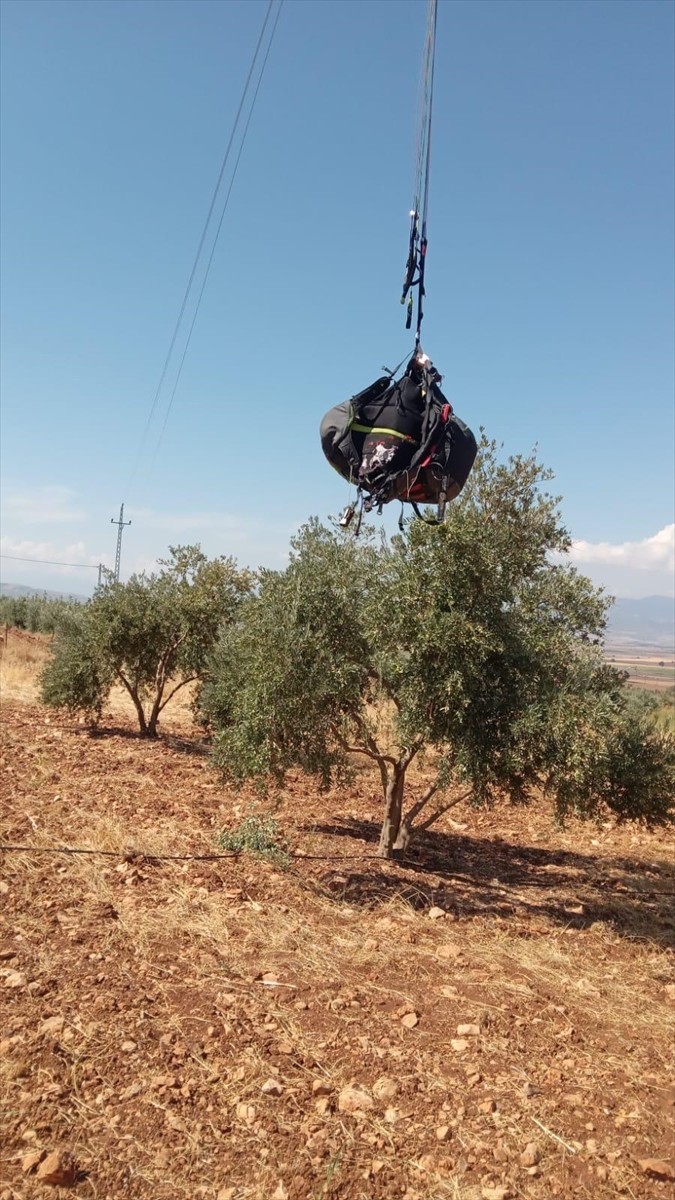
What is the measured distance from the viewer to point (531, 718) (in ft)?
26.2

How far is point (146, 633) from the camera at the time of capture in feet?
55.7

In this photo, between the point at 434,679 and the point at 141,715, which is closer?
the point at 434,679

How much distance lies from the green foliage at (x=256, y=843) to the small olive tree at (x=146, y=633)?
23.2ft

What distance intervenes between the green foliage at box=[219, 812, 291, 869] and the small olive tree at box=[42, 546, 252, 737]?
7069 millimetres

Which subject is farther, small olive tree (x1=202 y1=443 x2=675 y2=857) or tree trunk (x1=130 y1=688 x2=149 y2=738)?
tree trunk (x1=130 y1=688 x2=149 y2=738)

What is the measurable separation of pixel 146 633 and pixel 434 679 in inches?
408

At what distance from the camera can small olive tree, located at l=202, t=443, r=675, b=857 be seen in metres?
7.95

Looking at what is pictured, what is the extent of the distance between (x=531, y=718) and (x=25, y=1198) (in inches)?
231

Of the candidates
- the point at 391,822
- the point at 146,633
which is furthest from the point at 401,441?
the point at 146,633

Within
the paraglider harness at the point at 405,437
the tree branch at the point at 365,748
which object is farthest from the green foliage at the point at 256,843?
the paraglider harness at the point at 405,437

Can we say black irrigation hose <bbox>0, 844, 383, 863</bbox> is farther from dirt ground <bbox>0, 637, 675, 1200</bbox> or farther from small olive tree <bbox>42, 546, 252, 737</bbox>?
small olive tree <bbox>42, 546, 252, 737</bbox>

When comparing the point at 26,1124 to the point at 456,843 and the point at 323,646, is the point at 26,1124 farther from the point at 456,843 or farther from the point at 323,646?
the point at 456,843

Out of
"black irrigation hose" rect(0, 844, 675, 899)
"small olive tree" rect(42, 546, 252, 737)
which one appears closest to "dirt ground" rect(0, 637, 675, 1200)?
"black irrigation hose" rect(0, 844, 675, 899)

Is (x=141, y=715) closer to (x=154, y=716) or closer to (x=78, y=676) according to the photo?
(x=154, y=716)
